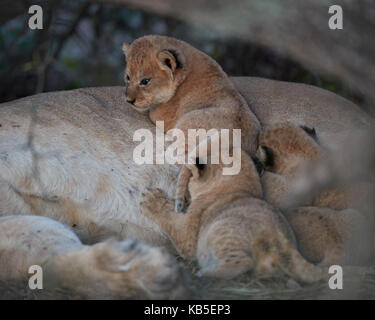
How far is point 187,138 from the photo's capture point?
13.0 feet

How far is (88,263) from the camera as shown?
9.52 ft

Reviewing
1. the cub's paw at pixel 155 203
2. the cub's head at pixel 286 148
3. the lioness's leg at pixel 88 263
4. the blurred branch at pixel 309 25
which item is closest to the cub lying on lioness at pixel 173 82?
the cub's head at pixel 286 148

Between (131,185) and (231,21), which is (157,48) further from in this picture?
(231,21)

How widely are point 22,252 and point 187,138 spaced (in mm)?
1291

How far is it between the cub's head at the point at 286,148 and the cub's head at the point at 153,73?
33.1 inches

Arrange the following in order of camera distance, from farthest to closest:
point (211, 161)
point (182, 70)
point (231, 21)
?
point (182, 70) < point (211, 161) < point (231, 21)

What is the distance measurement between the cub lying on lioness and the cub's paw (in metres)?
0.57

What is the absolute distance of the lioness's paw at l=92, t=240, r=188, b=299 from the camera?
2.79 meters

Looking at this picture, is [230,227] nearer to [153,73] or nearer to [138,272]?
[138,272]

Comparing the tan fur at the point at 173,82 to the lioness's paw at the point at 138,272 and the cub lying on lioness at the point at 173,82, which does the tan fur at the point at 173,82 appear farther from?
the lioness's paw at the point at 138,272

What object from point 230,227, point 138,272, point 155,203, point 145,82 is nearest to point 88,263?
point 138,272

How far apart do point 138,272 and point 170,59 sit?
1859 mm
